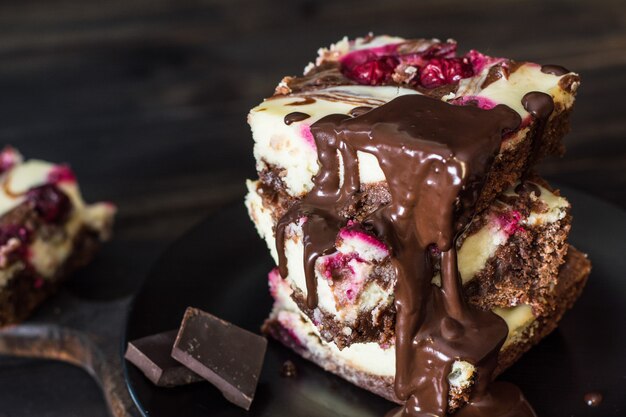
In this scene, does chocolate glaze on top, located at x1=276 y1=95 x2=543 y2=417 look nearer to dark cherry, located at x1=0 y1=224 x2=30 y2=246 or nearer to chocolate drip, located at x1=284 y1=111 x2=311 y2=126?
chocolate drip, located at x1=284 y1=111 x2=311 y2=126

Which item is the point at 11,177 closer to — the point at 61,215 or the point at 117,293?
the point at 61,215

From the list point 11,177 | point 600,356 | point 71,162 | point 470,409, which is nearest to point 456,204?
point 470,409

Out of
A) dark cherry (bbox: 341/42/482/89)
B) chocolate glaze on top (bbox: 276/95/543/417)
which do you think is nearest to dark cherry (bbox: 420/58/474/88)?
dark cherry (bbox: 341/42/482/89)

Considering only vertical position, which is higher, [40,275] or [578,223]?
[578,223]

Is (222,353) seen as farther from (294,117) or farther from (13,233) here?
(13,233)

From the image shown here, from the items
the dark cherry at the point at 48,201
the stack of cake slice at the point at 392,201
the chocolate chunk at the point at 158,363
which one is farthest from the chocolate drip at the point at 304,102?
the dark cherry at the point at 48,201

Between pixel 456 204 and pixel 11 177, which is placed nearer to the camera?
pixel 456 204

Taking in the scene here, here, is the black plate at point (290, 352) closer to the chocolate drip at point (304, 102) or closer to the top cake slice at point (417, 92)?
the top cake slice at point (417, 92)

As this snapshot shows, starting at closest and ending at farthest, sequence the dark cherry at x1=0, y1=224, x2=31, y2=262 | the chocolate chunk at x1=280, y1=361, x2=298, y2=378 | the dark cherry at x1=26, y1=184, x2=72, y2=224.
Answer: the chocolate chunk at x1=280, y1=361, x2=298, y2=378, the dark cherry at x1=0, y1=224, x2=31, y2=262, the dark cherry at x1=26, y1=184, x2=72, y2=224
